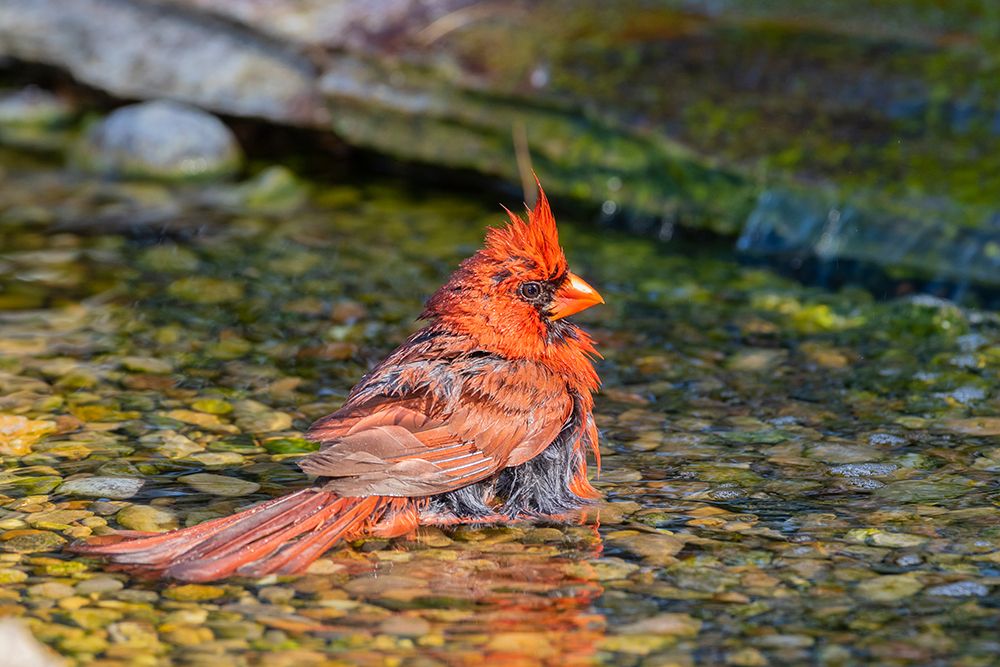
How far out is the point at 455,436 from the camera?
161 inches

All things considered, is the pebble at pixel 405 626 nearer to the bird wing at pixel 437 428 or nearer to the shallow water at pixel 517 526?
the shallow water at pixel 517 526

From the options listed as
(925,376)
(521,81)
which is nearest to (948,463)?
(925,376)

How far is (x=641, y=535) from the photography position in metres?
4.11

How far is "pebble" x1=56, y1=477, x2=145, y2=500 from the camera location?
4348 mm

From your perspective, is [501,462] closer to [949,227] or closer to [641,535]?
[641,535]

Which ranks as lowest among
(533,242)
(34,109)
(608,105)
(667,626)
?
(667,626)

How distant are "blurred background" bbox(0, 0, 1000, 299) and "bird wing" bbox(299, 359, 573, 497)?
9.93 feet

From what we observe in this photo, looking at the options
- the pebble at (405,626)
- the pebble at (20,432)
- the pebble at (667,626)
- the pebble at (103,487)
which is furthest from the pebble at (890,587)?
the pebble at (20,432)

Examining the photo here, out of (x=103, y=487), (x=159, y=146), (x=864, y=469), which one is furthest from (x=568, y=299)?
(x=159, y=146)

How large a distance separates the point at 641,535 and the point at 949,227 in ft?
10.7

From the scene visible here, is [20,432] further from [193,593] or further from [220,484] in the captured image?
[193,593]

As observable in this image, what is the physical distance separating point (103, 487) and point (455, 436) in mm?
1171

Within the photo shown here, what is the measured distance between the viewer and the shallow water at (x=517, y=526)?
3.51 m

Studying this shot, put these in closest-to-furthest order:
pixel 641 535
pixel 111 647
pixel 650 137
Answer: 1. pixel 111 647
2. pixel 641 535
3. pixel 650 137
